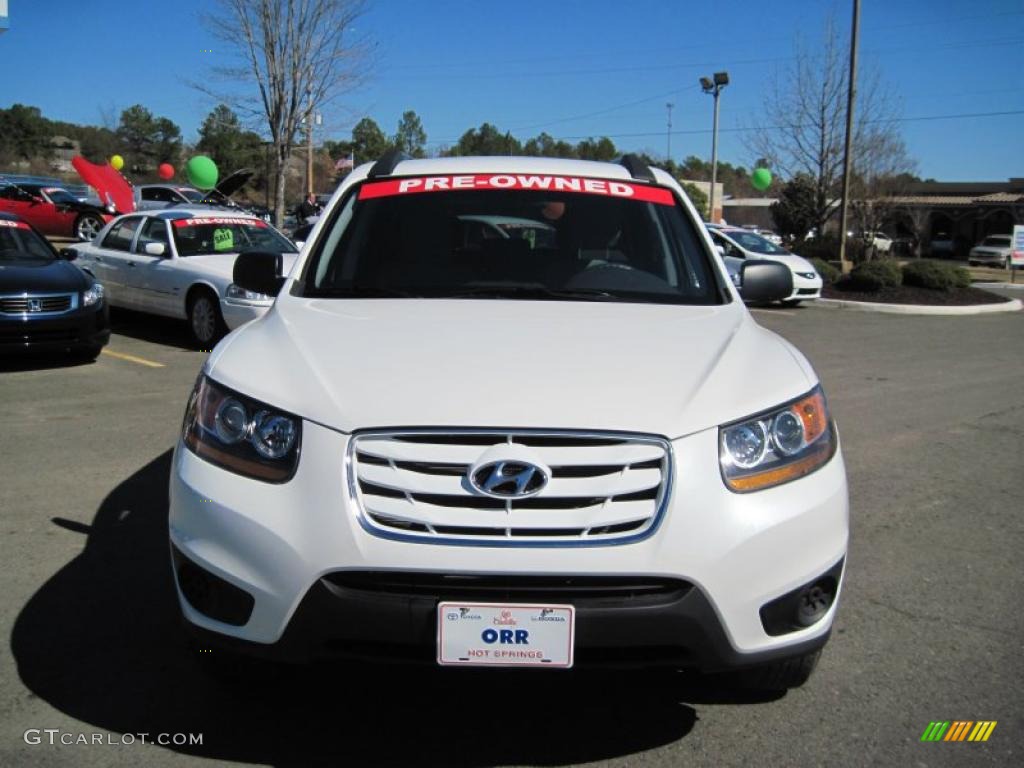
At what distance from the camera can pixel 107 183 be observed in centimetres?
2094

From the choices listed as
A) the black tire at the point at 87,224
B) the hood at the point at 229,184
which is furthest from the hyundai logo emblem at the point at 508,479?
the hood at the point at 229,184

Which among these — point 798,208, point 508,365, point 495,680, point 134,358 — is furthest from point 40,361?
point 798,208

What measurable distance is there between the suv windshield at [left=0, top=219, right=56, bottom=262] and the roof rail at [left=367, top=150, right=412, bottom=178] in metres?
6.92

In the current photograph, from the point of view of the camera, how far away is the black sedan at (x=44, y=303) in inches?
340

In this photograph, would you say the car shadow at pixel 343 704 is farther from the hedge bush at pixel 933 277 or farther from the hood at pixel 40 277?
the hedge bush at pixel 933 277

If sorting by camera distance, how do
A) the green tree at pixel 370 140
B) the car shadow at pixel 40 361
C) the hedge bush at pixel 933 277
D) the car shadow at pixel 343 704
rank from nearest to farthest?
the car shadow at pixel 343 704
the car shadow at pixel 40 361
the hedge bush at pixel 933 277
the green tree at pixel 370 140

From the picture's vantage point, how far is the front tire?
22.5m

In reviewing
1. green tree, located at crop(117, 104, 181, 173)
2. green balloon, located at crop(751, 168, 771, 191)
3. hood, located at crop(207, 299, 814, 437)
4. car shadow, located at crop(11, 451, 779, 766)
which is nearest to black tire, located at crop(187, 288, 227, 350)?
car shadow, located at crop(11, 451, 779, 766)

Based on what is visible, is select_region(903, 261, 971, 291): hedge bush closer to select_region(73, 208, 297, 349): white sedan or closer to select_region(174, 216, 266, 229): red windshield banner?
select_region(73, 208, 297, 349): white sedan

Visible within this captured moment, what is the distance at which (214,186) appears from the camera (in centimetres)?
2597

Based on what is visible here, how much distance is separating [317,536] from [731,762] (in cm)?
138

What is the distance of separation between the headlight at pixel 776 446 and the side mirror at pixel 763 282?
4.83 ft

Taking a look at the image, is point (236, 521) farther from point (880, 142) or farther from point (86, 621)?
point (880, 142)

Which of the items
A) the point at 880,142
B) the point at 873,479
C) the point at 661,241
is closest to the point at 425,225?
the point at 661,241
